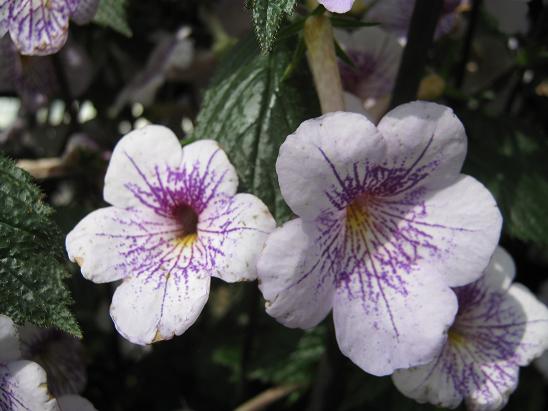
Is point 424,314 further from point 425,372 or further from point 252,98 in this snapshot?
point 252,98

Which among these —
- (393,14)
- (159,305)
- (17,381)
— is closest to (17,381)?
(17,381)

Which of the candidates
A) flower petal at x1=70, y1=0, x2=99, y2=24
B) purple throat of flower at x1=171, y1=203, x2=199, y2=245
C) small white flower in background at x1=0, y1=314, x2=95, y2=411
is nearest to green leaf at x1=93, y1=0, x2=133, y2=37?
flower petal at x1=70, y1=0, x2=99, y2=24

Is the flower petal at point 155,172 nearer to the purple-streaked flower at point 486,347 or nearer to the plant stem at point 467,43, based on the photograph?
the purple-streaked flower at point 486,347

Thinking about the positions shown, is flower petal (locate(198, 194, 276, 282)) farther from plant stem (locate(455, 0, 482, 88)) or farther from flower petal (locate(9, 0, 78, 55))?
plant stem (locate(455, 0, 482, 88))

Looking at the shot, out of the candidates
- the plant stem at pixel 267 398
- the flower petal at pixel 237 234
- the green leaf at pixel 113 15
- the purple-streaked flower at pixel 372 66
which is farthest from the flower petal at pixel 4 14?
the plant stem at pixel 267 398

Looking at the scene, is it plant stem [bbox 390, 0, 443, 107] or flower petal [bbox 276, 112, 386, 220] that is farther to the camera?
plant stem [bbox 390, 0, 443, 107]

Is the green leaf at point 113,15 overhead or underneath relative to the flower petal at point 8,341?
overhead
